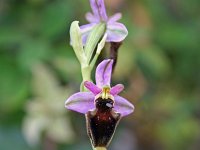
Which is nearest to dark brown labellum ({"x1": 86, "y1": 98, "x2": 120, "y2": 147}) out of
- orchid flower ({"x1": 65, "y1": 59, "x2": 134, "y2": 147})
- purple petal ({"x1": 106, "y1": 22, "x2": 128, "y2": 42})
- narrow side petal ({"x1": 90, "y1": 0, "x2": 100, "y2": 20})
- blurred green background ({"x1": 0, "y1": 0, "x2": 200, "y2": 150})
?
orchid flower ({"x1": 65, "y1": 59, "x2": 134, "y2": 147})

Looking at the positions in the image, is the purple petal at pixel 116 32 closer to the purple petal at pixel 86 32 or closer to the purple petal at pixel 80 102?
the purple petal at pixel 86 32

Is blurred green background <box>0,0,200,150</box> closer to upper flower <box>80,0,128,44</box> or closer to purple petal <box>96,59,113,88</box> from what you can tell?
upper flower <box>80,0,128,44</box>

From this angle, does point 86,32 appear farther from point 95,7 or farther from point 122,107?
point 122,107

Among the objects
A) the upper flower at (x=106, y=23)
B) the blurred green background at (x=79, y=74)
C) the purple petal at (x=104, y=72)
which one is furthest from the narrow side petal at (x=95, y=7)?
the blurred green background at (x=79, y=74)

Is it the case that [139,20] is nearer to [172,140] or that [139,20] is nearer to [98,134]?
[172,140]

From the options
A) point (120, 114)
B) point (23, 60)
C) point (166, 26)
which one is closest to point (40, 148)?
point (23, 60)

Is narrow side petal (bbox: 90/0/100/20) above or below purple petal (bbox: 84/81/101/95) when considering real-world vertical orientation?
above

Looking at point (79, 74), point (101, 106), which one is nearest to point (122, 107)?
point (101, 106)
